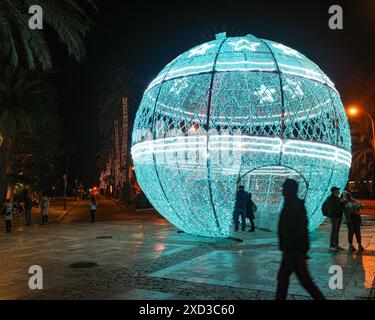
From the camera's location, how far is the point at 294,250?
4.91 metres

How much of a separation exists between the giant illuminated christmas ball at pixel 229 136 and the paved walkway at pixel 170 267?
1.21m

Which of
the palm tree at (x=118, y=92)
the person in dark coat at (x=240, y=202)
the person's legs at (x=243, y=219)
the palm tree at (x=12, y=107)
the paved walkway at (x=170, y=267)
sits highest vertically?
the palm tree at (x=118, y=92)

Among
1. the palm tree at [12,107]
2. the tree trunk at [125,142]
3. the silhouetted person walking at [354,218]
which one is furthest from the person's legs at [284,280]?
the tree trunk at [125,142]

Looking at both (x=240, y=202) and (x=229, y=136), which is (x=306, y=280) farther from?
(x=229, y=136)

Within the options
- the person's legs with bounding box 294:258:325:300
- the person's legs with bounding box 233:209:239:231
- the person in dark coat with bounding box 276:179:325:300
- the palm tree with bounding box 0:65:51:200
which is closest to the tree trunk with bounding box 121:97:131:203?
the palm tree with bounding box 0:65:51:200

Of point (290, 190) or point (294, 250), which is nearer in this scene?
point (294, 250)

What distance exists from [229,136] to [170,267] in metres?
3.87

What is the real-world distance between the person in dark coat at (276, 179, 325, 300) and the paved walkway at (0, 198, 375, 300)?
916 millimetres

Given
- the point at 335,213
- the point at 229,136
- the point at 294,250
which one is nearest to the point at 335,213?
the point at 335,213

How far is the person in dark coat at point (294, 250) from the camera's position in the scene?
4.90 m

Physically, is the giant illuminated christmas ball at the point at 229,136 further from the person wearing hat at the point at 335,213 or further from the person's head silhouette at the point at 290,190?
the person's head silhouette at the point at 290,190

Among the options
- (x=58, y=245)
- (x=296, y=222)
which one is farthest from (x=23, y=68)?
(x=296, y=222)

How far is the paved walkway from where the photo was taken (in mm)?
6156

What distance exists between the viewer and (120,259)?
9094mm
